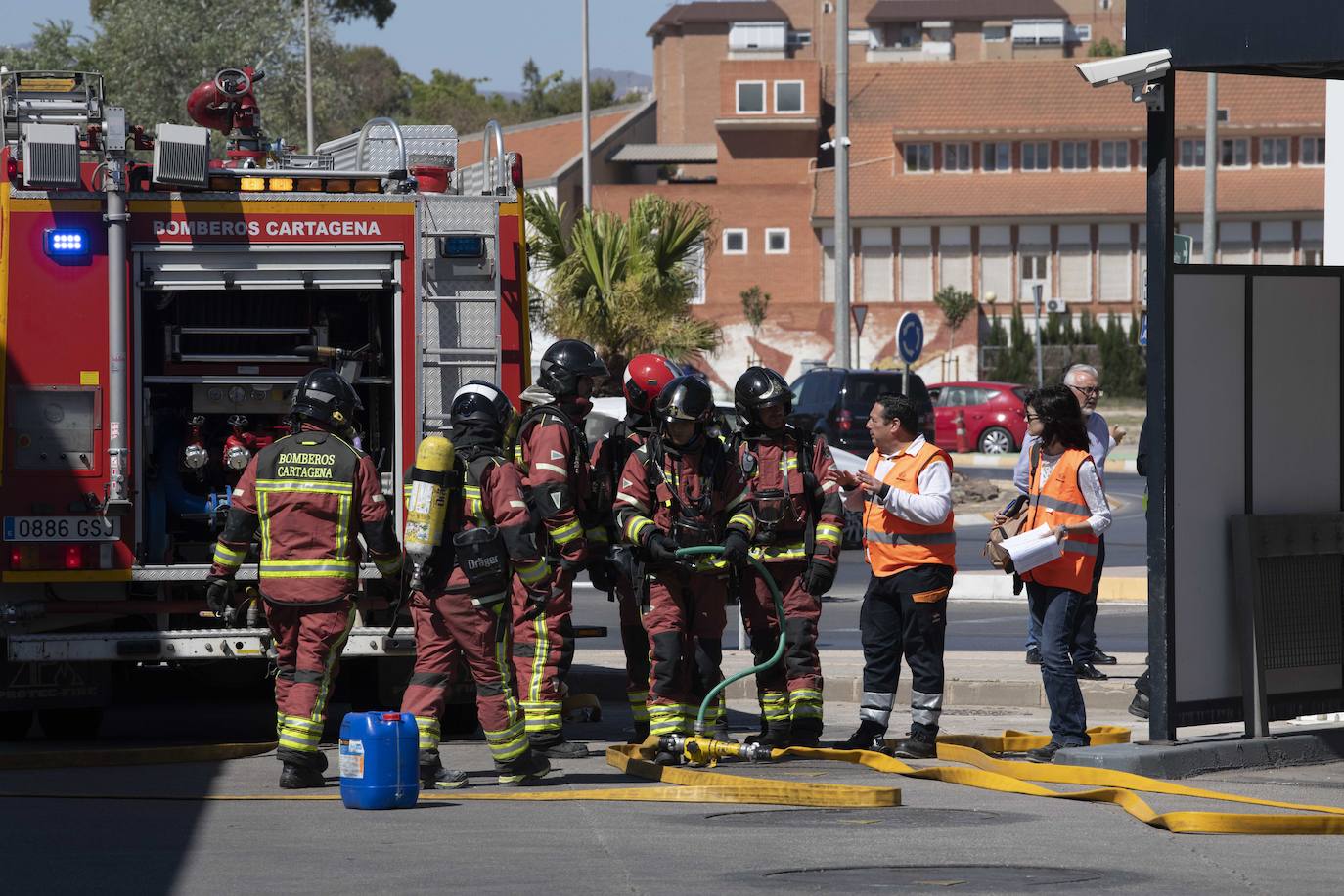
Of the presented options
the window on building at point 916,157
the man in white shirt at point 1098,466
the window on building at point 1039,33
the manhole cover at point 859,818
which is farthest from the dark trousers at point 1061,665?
the window on building at point 1039,33

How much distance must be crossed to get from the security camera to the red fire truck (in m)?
3.20

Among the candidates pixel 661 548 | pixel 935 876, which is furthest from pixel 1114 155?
pixel 935 876

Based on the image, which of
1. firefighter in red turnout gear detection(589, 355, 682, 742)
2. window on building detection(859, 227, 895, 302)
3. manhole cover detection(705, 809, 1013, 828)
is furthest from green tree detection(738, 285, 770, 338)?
manhole cover detection(705, 809, 1013, 828)

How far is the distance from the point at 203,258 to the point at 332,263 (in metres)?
0.63

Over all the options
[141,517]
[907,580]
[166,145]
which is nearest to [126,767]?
[141,517]

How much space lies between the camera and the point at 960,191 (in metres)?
69.0

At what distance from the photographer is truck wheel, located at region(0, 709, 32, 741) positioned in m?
10.9

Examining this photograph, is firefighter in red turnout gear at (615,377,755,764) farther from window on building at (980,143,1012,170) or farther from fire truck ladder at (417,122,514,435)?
window on building at (980,143,1012,170)

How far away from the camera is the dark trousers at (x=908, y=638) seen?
31.1 ft

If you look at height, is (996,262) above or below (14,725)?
above

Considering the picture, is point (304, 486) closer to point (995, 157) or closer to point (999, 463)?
point (999, 463)

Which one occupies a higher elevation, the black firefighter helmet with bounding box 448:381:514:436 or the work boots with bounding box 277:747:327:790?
the black firefighter helmet with bounding box 448:381:514:436

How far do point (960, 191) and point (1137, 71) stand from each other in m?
61.1

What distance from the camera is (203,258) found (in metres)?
10.2
